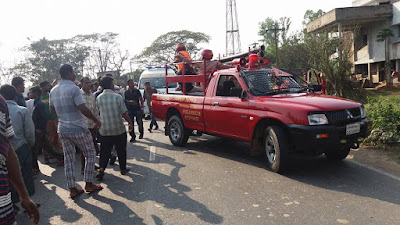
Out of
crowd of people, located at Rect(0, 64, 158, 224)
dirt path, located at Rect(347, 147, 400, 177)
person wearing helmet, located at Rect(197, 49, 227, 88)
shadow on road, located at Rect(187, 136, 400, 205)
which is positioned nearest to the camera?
crowd of people, located at Rect(0, 64, 158, 224)

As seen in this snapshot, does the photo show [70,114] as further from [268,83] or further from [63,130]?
[268,83]

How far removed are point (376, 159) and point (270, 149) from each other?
2164mm

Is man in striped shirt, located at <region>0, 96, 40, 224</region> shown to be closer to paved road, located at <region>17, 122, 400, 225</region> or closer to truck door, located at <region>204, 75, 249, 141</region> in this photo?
paved road, located at <region>17, 122, 400, 225</region>

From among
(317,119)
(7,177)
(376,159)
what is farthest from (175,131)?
(7,177)

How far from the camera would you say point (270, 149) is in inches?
225

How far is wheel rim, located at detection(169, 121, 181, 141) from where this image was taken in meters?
8.28

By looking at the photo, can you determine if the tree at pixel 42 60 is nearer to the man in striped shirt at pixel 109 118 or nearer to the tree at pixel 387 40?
the tree at pixel 387 40

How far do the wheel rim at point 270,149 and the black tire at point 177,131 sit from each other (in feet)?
9.24

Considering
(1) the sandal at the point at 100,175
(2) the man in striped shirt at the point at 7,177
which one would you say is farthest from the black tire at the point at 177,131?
(2) the man in striped shirt at the point at 7,177

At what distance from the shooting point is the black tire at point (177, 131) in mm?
8141

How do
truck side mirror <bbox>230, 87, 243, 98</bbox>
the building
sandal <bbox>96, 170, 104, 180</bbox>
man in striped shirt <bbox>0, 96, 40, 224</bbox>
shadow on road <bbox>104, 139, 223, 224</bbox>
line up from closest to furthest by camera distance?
man in striped shirt <bbox>0, 96, 40, 224</bbox> < shadow on road <bbox>104, 139, 223, 224</bbox> < sandal <bbox>96, 170, 104, 180</bbox> < truck side mirror <bbox>230, 87, 243, 98</bbox> < the building

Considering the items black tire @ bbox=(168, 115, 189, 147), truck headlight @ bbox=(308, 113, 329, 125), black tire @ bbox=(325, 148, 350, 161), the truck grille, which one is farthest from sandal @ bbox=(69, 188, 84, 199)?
black tire @ bbox=(325, 148, 350, 161)

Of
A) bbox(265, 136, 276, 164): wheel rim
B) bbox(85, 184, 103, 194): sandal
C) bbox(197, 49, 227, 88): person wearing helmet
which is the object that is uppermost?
bbox(197, 49, 227, 88): person wearing helmet

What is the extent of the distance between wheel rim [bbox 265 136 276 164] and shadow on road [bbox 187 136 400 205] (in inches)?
9.6
